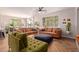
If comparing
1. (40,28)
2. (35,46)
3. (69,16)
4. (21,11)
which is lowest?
(35,46)

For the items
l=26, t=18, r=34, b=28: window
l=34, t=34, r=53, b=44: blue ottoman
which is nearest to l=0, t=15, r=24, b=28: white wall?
l=26, t=18, r=34, b=28: window

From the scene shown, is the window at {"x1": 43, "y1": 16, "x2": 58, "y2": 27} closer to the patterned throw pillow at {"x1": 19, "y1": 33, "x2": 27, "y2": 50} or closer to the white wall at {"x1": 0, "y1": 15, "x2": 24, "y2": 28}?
the patterned throw pillow at {"x1": 19, "y1": 33, "x2": 27, "y2": 50}

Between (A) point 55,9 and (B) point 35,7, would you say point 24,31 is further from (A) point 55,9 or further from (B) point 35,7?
(A) point 55,9

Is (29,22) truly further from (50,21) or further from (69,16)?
(69,16)

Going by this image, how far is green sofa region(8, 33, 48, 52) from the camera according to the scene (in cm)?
247

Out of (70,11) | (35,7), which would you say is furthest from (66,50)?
(35,7)

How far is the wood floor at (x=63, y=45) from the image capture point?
2.50m

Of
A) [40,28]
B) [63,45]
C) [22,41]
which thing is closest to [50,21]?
[40,28]

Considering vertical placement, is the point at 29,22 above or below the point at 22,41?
above

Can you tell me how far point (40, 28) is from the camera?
2.53 meters

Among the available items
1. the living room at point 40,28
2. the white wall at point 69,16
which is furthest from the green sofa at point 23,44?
the white wall at point 69,16

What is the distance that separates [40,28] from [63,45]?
0.64 meters

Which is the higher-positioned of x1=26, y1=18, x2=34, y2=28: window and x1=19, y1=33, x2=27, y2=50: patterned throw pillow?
x1=26, y1=18, x2=34, y2=28: window
